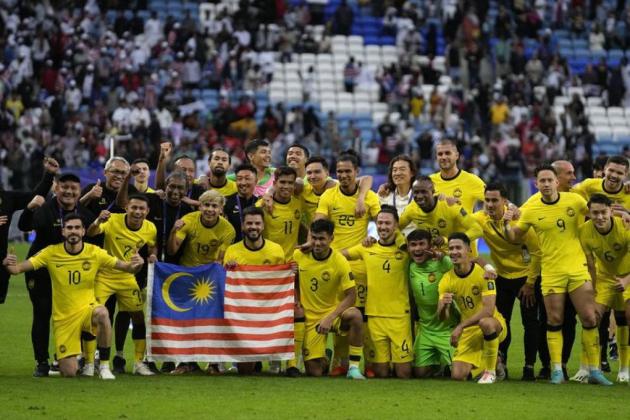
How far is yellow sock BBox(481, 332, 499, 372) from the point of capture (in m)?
13.2

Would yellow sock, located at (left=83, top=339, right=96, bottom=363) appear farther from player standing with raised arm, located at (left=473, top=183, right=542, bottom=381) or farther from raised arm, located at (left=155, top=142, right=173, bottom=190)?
player standing with raised arm, located at (left=473, top=183, right=542, bottom=381)

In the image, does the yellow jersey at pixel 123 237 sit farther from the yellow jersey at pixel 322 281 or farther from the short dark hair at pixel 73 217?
the yellow jersey at pixel 322 281

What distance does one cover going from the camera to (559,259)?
13.5m

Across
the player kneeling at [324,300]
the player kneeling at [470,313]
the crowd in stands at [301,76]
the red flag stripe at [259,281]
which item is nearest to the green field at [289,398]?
the player kneeling at [470,313]

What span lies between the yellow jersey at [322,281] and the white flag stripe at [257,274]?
18cm

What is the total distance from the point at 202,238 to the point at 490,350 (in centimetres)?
312

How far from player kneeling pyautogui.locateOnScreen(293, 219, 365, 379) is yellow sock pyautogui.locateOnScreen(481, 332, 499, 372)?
4.02ft

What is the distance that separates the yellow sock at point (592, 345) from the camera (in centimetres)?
1330

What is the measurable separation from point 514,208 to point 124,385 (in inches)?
167

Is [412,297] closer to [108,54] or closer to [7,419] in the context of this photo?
[7,419]

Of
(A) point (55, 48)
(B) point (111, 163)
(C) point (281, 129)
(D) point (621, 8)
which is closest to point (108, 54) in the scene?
(A) point (55, 48)

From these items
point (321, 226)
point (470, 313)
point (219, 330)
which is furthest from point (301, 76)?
point (470, 313)

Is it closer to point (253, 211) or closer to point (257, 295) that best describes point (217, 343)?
point (257, 295)

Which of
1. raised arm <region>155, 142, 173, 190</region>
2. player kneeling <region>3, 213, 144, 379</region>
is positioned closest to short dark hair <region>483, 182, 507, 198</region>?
raised arm <region>155, 142, 173, 190</region>
